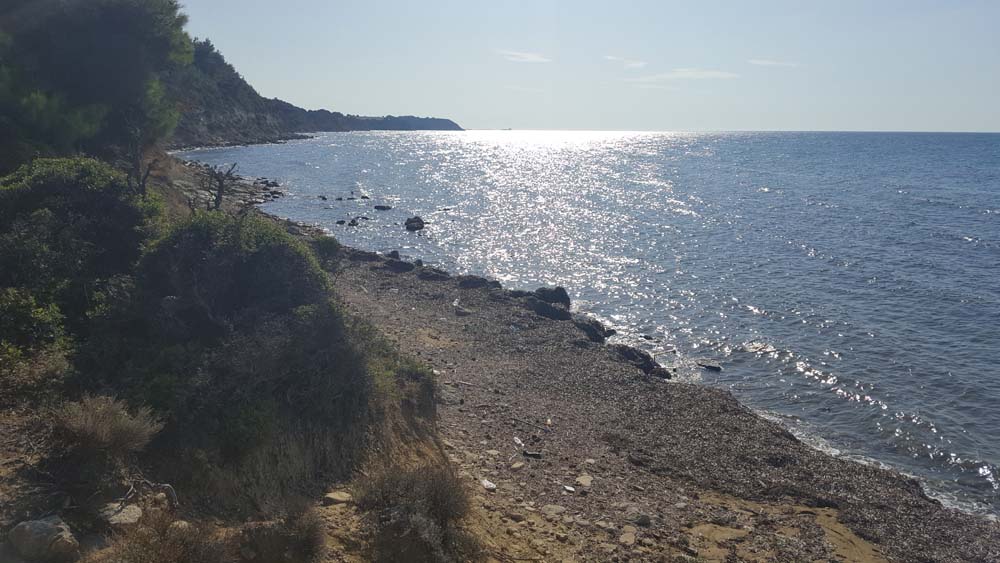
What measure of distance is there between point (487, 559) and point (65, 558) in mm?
4609

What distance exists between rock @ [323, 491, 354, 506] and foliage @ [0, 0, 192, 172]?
1830 centimetres

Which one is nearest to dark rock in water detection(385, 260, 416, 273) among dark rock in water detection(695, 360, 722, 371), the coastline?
the coastline

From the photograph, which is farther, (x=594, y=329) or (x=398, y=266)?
(x=398, y=266)

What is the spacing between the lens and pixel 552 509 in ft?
34.0

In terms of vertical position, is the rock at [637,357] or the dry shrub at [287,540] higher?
the dry shrub at [287,540]

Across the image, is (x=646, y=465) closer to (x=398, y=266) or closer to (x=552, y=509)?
(x=552, y=509)

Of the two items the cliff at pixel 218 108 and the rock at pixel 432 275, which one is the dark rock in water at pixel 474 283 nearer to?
the rock at pixel 432 275

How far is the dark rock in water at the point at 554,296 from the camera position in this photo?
89.7 ft

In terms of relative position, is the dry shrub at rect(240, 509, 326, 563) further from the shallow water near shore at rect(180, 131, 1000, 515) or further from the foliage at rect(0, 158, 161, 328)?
the shallow water near shore at rect(180, 131, 1000, 515)

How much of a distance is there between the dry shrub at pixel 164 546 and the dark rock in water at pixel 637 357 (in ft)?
52.9

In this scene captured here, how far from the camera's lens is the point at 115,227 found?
12766 millimetres

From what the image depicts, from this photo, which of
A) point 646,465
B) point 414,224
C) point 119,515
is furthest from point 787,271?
point 119,515

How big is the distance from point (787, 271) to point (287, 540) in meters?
32.5

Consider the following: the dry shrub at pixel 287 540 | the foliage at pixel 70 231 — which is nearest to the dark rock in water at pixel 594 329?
the foliage at pixel 70 231
